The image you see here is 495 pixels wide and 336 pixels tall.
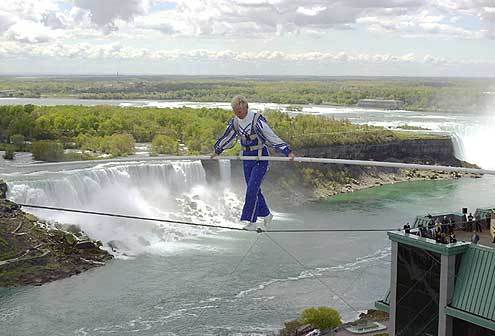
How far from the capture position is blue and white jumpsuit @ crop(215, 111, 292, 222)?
4.49 metres

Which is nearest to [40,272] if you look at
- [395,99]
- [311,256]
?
[311,256]

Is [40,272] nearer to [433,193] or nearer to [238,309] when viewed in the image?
[238,309]

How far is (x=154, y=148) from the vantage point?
30.7 meters

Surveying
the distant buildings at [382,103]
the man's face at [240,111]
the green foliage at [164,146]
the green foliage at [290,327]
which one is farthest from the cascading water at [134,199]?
the distant buildings at [382,103]

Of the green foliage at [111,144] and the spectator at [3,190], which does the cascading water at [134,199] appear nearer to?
the spectator at [3,190]

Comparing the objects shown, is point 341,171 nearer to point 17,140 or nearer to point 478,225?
point 17,140

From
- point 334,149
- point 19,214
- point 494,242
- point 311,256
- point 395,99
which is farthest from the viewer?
point 395,99

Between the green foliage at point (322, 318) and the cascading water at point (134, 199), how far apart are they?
734cm

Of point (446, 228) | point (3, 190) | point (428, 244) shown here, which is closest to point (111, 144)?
point (3, 190)

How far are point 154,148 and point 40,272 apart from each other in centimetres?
1492

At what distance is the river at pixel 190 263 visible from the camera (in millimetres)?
12906

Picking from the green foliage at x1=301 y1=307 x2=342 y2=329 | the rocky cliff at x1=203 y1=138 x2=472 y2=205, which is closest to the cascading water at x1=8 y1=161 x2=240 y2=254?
the rocky cliff at x1=203 y1=138 x2=472 y2=205

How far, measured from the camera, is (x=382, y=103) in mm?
79500

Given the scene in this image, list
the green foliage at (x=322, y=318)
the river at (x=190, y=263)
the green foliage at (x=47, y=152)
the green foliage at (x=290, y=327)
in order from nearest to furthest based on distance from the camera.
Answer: the green foliage at (x=290, y=327), the green foliage at (x=322, y=318), the river at (x=190, y=263), the green foliage at (x=47, y=152)
